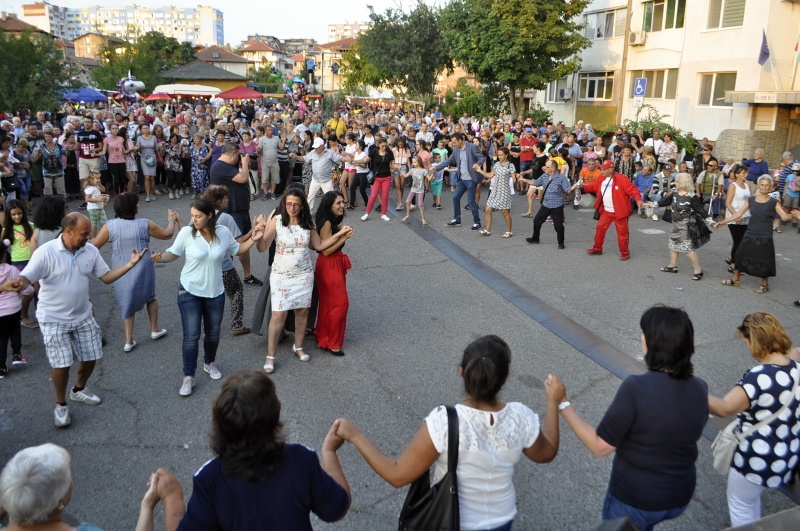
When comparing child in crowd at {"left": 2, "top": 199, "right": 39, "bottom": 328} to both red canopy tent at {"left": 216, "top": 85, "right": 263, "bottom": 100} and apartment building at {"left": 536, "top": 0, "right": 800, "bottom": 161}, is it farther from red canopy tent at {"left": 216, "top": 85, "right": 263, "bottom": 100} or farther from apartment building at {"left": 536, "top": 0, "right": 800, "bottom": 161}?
red canopy tent at {"left": 216, "top": 85, "right": 263, "bottom": 100}

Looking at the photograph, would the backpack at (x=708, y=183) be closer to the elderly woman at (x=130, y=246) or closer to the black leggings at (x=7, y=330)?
the elderly woman at (x=130, y=246)

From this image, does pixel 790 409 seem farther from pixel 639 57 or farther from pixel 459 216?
pixel 639 57

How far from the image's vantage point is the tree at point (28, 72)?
19.0 metres

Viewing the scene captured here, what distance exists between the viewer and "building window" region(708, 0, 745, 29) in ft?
69.8

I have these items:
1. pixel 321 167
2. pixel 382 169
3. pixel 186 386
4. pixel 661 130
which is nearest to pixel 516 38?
pixel 661 130

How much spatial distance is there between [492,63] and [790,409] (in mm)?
25325

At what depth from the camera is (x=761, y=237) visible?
27.2 feet

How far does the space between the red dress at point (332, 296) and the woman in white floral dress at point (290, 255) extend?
0.24 m

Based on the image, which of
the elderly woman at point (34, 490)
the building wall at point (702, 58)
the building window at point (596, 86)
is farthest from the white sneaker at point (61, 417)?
the building window at point (596, 86)

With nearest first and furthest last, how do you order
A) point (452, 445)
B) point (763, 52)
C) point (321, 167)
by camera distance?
point (452, 445) → point (321, 167) → point (763, 52)

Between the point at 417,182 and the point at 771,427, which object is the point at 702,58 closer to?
the point at 417,182

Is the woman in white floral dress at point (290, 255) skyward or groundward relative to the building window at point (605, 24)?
groundward

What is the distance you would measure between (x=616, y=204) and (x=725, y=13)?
52.4ft

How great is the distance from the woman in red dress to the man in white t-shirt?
1788 mm
